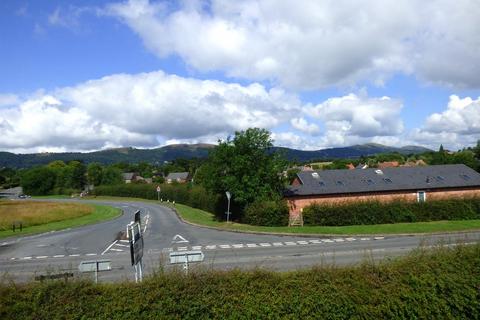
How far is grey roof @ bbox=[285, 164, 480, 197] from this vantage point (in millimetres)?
44125

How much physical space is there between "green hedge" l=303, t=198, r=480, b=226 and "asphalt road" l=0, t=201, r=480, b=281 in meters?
8.04

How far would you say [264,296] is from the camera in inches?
308

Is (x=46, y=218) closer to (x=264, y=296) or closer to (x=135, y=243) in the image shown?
(x=135, y=243)

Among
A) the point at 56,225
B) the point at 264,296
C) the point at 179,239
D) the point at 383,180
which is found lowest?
the point at 56,225

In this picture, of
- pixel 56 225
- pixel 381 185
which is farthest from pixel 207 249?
pixel 56 225

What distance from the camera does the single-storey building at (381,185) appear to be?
43.2 m

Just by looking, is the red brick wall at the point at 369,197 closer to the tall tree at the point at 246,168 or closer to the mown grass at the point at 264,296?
the tall tree at the point at 246,168

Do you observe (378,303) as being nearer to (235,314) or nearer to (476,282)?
(476,282)

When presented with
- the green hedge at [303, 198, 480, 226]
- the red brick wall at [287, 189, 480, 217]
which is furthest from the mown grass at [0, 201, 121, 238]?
the green hedge at [303, 198, 480, 226]

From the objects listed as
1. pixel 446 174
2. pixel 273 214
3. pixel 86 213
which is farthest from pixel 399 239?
pixel 86 213

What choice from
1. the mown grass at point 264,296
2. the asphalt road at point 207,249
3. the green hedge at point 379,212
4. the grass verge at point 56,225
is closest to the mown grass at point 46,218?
the grass verge at point 56,225

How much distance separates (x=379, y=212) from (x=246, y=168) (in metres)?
12.0

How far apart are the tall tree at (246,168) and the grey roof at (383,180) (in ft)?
14.7

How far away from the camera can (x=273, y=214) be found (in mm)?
36094
